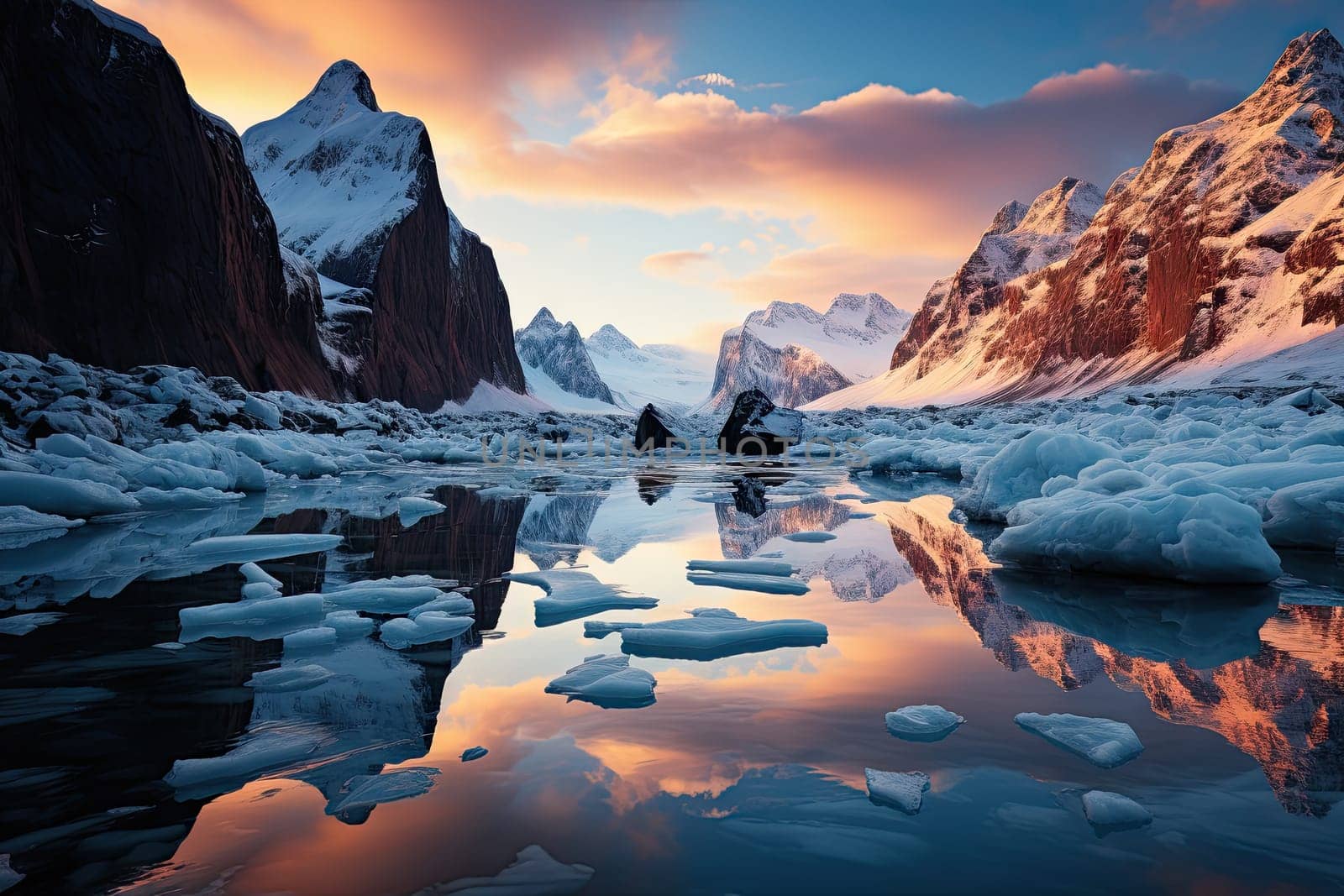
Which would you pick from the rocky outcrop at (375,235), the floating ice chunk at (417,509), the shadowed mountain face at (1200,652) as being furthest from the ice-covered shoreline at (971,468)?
the rocky outcrop at (375,235)

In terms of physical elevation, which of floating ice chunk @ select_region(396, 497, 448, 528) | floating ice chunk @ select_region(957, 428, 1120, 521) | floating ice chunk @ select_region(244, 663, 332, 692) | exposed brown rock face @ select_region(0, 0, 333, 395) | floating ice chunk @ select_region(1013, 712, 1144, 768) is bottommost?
floating ice chunk @ select_region(244, 663, 332, 692)

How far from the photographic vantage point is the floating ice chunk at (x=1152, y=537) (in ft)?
18.1

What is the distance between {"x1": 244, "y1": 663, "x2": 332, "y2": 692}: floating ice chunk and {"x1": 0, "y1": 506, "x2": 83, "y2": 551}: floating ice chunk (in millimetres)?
6065

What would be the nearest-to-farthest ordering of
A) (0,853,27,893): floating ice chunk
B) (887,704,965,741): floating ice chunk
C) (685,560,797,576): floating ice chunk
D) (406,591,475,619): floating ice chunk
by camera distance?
(0,853,27,893): floating ice chunk → (887,704,965,741): floating ice chunk → (406,591,475,619): floating ice chunk → (685,560,797,576): floating ice chunk

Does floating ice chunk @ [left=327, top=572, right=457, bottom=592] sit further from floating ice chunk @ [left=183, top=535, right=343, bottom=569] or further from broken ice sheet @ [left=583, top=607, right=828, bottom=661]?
broken ice sheet @ [left=583, top=607, right=828, bottom=661]

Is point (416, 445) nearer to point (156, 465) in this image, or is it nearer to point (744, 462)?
point (744, 462)

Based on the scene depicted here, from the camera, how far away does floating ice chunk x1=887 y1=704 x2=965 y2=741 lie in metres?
2.94

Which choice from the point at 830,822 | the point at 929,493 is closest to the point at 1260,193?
the point at 929,493

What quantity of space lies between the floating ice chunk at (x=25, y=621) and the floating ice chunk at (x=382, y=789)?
320 centimetres

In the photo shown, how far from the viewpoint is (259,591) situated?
507 cm

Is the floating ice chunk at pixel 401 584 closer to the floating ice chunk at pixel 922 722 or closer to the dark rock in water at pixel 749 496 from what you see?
the floating ice chunk at pixel 922 722

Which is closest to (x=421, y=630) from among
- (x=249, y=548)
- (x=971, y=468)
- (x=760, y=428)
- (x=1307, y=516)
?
(x=249, y=548)

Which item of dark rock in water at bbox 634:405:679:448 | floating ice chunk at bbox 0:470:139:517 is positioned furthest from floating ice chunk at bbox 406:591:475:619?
dark rock in water at bbox 634:405:679:448

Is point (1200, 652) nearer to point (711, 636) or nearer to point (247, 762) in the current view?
point (711, 636)
